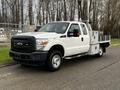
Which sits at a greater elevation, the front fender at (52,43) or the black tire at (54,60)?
the front fender at (52,43)

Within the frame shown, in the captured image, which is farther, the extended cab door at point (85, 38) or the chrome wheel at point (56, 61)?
the extended cab door at point (85, 38)

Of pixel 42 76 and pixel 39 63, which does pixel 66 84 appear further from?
pixel 39 63

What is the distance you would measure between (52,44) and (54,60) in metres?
0.70

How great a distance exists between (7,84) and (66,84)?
185cm

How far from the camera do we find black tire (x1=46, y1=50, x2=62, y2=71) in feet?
26.7

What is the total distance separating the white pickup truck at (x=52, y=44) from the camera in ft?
25.8

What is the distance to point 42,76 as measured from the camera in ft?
24.5

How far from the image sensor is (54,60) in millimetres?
8406

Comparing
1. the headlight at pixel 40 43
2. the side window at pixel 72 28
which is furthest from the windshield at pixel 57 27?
the headlight at pixel 40 43

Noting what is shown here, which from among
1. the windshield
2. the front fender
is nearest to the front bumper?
the front fender

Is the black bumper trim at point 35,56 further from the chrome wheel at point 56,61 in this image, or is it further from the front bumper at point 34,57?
the chrome wheel at point 56,61

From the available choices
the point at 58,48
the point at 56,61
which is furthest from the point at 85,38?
the point at 56,61

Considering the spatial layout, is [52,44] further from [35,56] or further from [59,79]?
[59,79]

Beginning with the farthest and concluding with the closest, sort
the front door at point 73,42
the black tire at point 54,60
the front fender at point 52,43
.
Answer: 1. the front door at point 73,42
2. the black tire at point 54,60
3. the front fender at point 52,43
